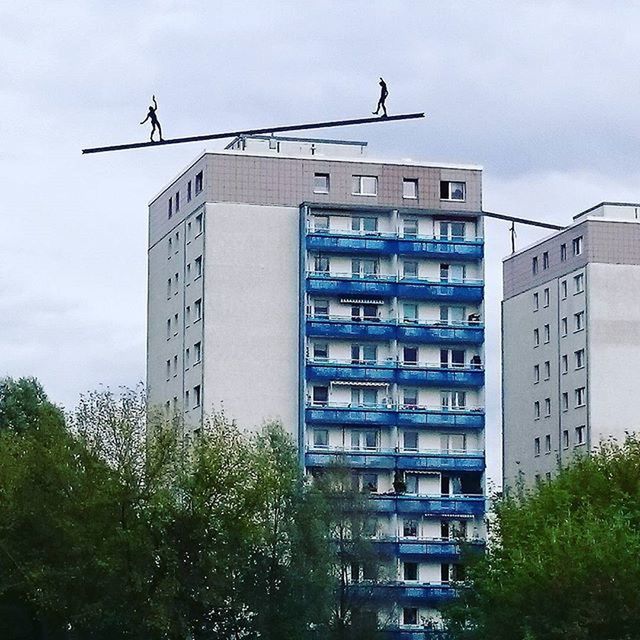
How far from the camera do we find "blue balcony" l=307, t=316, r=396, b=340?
10569 cm

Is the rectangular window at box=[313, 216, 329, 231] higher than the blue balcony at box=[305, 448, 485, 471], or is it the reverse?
the rectangular window at box=[313, 216, 329, 231]

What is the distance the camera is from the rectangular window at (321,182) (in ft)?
352

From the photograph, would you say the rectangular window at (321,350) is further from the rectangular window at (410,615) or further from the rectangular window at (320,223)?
the rectangular window at (410,615)

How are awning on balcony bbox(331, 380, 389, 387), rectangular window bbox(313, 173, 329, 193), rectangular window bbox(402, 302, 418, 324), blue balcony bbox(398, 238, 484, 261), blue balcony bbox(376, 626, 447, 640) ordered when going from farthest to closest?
blue balcony bbox(398, 238, 484, 261)
rectangular window bbox(402, 302, 418, 324)
rectangular window bbox(313, 173, 329, 193)
awning on balcony bbox(331, 380, 389, 387)
blue balcony bbox(376, 626, 447, 640)

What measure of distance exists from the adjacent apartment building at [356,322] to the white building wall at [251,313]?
0.08 metres

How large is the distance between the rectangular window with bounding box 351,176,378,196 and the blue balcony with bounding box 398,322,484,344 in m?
8.06

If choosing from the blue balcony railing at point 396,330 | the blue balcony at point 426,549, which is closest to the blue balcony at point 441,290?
the blue balcony railing at point 396,330

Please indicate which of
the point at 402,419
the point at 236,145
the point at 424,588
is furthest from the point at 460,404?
the point at 236,145

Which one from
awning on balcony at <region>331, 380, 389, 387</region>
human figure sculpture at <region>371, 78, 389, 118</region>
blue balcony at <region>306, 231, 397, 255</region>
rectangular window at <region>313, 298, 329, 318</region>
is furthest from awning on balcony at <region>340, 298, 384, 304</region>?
human figure sculpture at <region>371, 78, 389, 118</region>

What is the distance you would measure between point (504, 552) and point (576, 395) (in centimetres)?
4789

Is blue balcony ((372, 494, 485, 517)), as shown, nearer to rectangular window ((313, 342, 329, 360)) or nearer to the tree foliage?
rectangular window ((313, 342, 329, 360))

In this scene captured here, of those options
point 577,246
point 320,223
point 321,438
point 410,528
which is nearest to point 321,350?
point 321,438

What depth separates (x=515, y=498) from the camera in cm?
7925

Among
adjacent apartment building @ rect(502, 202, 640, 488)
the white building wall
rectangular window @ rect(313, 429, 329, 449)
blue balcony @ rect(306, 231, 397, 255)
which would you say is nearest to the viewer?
the white building wall
